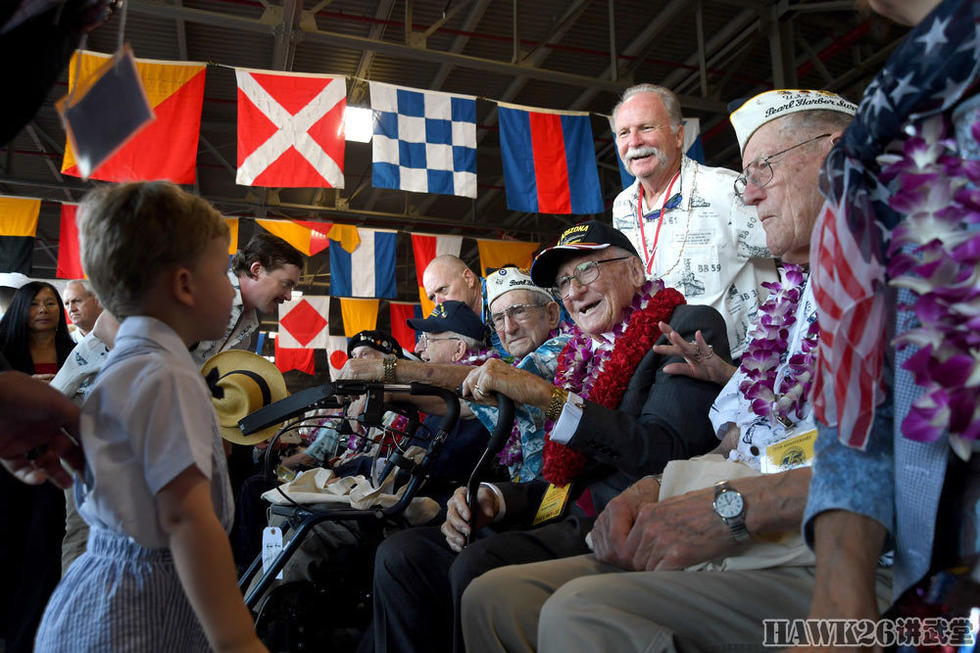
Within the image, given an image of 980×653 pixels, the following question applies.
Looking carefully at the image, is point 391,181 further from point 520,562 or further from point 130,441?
point 130,441

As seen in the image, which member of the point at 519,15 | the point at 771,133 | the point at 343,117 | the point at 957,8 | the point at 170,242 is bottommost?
the point at 170,242

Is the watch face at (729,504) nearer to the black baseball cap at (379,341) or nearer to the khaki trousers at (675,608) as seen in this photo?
the khaki trousers at (675,608)

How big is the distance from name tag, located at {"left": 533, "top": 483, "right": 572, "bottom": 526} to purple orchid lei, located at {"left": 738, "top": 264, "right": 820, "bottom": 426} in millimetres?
630

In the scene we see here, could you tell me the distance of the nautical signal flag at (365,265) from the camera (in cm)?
1027

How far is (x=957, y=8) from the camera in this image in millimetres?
783

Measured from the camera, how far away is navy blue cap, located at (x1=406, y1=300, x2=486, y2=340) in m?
3.46

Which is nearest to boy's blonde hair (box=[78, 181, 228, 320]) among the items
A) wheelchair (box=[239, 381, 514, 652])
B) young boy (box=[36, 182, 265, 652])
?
young boy (box=[36, 182, 265, 652])

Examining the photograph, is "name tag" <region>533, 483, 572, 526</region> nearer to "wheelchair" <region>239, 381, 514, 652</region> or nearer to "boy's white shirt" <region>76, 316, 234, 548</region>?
"wheelchair" <region>239, 381, 514, 652</region>

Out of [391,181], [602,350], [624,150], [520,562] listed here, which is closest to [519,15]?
[391,181]

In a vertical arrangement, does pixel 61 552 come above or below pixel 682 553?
below

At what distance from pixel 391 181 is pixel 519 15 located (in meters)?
2.78

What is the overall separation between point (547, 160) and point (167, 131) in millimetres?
3569

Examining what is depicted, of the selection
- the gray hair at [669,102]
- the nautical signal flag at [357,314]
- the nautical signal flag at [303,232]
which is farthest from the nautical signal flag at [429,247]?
the gray hair at [669,102]

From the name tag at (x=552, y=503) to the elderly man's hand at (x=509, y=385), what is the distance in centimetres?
32
